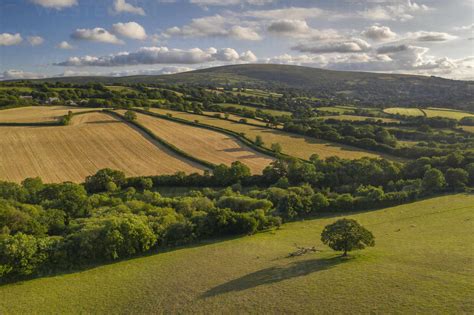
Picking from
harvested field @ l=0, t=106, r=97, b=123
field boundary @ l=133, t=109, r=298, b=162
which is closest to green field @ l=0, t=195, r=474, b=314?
field boundary @ l=133, t=109, r=298, b=162

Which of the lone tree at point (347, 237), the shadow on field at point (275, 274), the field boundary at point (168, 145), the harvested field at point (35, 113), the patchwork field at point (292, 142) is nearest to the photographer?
the shadow on field at point (275, 274)

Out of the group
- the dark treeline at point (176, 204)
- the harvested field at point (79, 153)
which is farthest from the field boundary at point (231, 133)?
the harvested field at point (79, 153)

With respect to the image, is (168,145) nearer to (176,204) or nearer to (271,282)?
(176,204)

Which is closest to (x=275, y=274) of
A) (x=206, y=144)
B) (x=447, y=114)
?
(x=206, y=144)

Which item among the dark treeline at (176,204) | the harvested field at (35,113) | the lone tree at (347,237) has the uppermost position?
the harvested field at (35,113)

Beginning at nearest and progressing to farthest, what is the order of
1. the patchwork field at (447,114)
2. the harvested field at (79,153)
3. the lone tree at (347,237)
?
1. the lone tree at (347,237)
2. the harvested field at (79,153)
3. the patchwork field at (447,114)

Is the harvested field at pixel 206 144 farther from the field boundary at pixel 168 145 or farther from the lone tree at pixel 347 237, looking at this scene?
the lone tree at pixel 347 237

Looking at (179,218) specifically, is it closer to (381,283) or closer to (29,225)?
(29,225)
